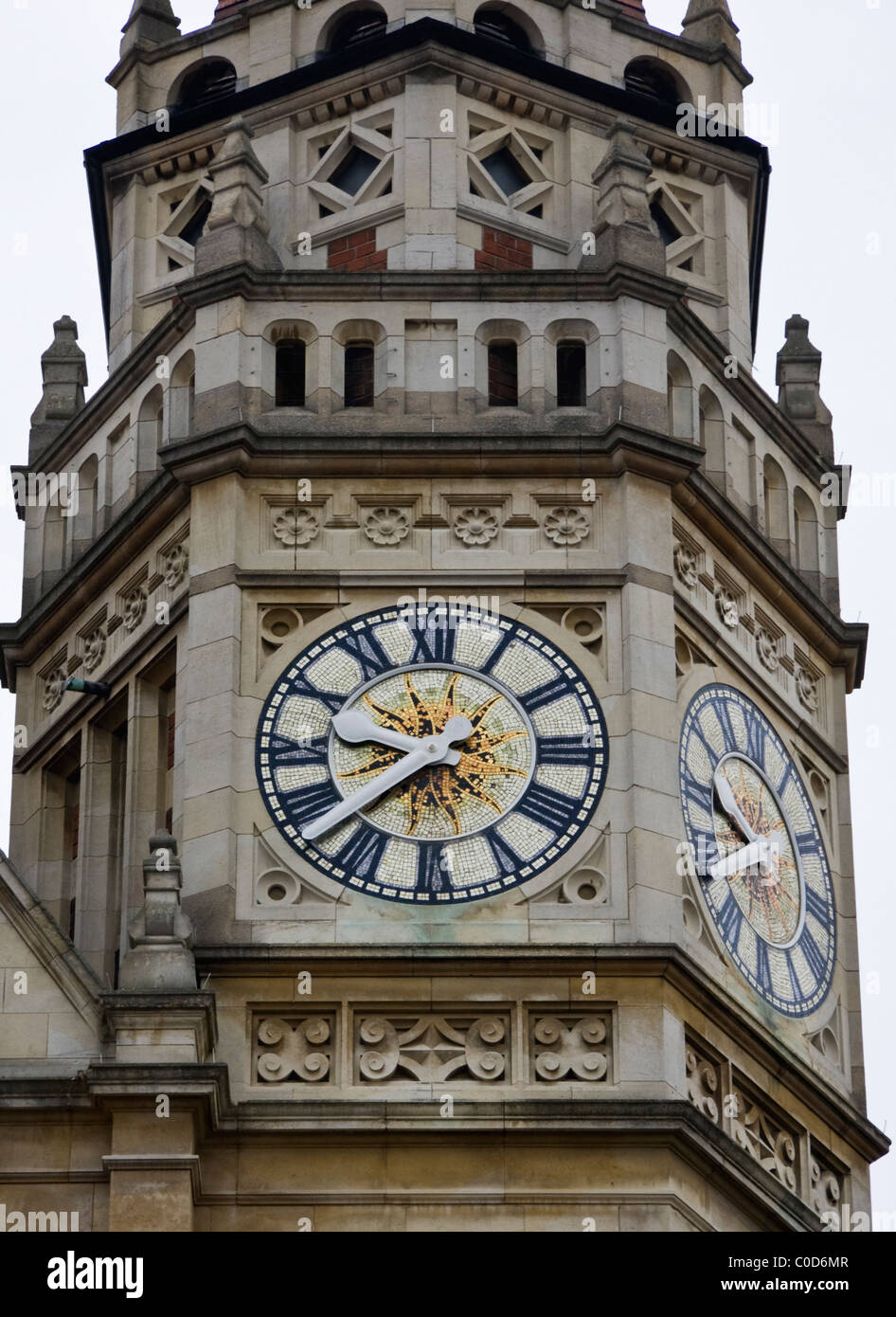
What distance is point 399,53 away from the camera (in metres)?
36.6

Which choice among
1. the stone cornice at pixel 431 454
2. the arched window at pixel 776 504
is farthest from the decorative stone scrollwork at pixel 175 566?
the arched window at pixel 776 504

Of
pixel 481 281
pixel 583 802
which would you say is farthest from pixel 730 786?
pixel 481 281

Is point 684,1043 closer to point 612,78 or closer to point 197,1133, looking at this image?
point 197,1133

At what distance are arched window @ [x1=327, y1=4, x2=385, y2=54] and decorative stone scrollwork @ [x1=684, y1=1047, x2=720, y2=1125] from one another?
9.71m

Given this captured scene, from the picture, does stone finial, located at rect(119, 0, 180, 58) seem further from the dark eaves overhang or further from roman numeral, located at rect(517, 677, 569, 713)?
roman numeral, located at rect(517, 677, 569, 713)

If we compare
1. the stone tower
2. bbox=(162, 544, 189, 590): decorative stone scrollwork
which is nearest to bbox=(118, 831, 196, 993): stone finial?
the stone tower

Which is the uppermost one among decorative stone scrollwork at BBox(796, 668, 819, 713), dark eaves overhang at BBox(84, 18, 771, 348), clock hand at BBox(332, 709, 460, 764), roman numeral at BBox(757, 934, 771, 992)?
dark eaves overhang at BBox(84, 18, 771, 348)

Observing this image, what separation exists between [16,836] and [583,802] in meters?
5.06

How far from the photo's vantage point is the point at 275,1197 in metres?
30.6

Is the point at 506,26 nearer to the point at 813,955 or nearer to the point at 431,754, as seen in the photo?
the point at 431,754

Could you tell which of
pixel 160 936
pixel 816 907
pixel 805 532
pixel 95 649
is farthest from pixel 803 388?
pixel 160 936

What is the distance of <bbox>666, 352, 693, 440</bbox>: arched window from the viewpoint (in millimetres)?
34531

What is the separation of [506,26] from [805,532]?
15.7ft
